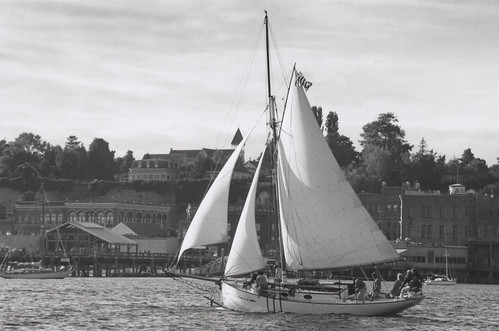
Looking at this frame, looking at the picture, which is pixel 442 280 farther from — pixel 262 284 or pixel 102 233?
pixel 262 284

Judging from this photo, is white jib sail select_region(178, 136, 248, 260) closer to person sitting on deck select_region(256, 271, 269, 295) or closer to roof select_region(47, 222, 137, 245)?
person sitting on deck select_region(256, 271, 269, 295)

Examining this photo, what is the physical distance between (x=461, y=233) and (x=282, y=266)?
4292 inches

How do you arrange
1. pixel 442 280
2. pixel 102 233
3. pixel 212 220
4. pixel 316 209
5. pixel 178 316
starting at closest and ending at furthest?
pixel 212 220
pixel 316 209
pixel 178 316
pixel 442 280
pixel 102 233

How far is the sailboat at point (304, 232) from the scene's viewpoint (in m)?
68.7

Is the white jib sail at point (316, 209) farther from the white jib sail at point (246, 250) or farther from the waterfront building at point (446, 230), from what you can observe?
the waterfront building at point (446, 230)

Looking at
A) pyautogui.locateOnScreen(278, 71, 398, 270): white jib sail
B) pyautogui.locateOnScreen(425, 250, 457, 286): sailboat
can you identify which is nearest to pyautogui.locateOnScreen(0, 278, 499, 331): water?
pyautogui.locateOnScreen(278, 71, 398, 270): white jib sail

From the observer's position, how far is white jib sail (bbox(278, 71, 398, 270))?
6925cm

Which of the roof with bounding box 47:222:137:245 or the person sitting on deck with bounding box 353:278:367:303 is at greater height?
the roof with bounding box 47:222:137:245

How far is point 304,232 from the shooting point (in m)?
70.2

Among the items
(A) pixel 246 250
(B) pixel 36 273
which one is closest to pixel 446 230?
(B) pixel 36 273

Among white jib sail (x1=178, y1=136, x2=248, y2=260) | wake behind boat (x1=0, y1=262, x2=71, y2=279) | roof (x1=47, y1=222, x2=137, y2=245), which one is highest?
roof (x1=47, y1=222, x2=137, y2=245)

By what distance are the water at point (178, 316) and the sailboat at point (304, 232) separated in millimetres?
1020

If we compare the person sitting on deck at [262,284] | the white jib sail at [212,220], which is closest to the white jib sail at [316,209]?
the person sitting on deck at [262,284]

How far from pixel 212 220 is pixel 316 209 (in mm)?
5936
